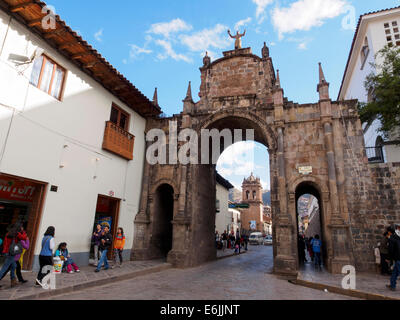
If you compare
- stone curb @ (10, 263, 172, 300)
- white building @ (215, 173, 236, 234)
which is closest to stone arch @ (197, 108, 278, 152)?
stone curb @ (10, 263, 172, 300)

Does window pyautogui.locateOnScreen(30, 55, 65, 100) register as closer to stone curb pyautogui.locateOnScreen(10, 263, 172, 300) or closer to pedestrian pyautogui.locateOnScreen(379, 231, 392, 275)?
stone curb pyautogui.locateOnScreen(10, 263, 172, 300)

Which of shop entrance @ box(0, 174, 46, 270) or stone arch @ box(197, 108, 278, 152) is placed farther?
stone arch @ box(197, 108, 278, 152)

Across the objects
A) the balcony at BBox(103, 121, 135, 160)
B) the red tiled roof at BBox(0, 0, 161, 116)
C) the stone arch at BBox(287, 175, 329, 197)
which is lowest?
the stone arch at BBox(287, 175, 329, 197)

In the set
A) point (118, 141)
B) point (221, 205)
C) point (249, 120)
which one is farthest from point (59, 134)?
point (221, 205)

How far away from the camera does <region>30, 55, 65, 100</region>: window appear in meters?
8.66

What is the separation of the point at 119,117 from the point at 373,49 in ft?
52.1

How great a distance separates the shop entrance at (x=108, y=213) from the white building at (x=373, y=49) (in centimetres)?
1381

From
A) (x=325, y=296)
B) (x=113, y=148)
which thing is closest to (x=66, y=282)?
(x=113, y=148)

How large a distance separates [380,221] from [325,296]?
5.75m

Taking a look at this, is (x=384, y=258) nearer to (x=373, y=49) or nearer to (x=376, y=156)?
(x=376, y=156)

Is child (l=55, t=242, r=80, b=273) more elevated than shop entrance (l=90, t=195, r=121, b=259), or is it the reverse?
shop entrance (l=90, t=195, r=121, b=259)

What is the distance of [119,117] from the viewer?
13172 mm

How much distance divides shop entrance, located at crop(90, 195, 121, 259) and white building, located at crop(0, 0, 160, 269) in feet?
0.16
